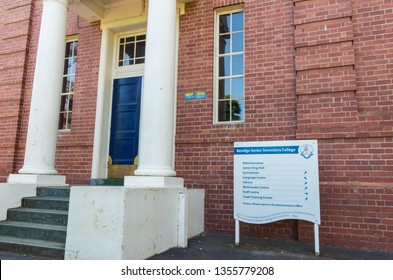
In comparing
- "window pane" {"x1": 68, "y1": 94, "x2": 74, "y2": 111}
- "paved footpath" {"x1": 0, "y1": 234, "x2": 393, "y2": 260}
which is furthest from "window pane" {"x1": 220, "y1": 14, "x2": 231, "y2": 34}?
"paved footpath" {"x1": 0, "y1": 234, "x2": 393, "y2": 260}

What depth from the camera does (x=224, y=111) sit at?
5754mm

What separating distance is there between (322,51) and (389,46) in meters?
0.92

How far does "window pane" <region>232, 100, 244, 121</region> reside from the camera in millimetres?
5616

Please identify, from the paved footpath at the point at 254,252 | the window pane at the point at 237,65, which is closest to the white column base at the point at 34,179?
the paved footpath at the point at 254,252

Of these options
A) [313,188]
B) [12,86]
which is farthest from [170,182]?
[12,86]

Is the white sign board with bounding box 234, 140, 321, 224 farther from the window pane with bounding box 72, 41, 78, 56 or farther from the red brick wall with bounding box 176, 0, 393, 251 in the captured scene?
the window pane with bounding box 72, 41, 78, 56

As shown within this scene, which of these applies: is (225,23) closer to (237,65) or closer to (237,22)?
(237,22)

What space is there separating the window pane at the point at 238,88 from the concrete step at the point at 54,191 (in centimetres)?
312

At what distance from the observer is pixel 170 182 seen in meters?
4.39

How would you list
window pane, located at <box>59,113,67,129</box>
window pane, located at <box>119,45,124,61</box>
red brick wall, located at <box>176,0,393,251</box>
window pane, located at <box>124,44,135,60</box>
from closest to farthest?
red brick wall, located at <box>176,0,393,251</box> < window pane, located at <box>124,44,135,60</box> < window pane, located at <box>119,45,124,61</box> < window pane, located at <box>59,113,67,129</box>

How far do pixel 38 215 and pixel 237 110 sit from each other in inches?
136

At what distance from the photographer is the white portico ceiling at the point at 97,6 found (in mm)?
6316

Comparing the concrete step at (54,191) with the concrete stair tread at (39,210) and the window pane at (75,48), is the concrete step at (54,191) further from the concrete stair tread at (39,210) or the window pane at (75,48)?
the window pane at (75,48)

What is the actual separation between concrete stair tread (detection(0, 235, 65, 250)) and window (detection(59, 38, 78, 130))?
3.20 m
